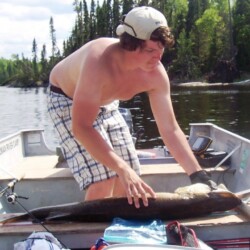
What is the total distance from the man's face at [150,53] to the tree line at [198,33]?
61.0m

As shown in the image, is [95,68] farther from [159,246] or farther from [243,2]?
[243,2]

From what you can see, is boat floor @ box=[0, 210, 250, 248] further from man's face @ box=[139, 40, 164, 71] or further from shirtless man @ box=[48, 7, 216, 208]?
man's face @ box=[139, 40, 164, 71]

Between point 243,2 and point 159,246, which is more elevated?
point 243,2

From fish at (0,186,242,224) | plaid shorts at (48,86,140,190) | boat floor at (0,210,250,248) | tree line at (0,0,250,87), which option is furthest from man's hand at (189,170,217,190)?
tree line at (0,0,250,87)

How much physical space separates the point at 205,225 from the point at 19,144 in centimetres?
456

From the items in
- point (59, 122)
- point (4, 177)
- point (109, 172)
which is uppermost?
point (59, 122)

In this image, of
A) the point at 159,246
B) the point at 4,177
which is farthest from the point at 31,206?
the point at 159,246

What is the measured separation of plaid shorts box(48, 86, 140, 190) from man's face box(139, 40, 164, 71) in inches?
36.6

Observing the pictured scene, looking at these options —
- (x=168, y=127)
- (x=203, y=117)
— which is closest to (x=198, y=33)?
(x=203, y=117)

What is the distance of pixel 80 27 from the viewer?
10356 cm

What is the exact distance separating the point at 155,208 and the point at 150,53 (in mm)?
1115

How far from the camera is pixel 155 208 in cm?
361

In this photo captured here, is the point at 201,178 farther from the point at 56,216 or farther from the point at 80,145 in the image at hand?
the point at 56,216

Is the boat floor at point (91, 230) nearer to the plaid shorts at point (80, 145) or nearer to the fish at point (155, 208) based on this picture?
the fish at point (155, 208)
